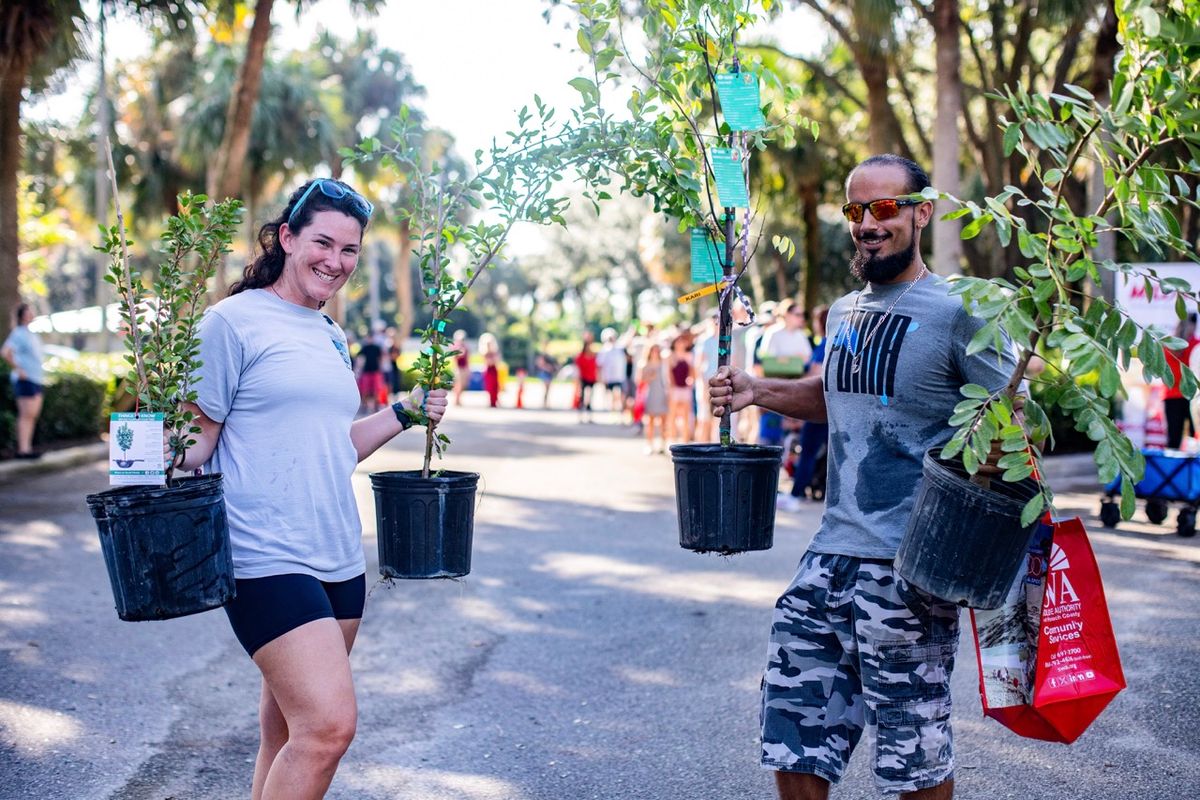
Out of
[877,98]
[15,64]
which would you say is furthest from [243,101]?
[877,98]

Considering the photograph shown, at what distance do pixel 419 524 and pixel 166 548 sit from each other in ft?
2.60

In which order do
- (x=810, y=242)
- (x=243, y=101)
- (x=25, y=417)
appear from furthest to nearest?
1. (x=810, y=242)
2. (x=243, y=101)
3. (x=25, y=417)

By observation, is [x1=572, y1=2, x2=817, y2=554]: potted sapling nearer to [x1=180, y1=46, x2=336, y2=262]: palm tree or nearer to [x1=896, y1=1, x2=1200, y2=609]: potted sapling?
[x1=896, y1=1, x2=1200, y2=609]: potted sapling

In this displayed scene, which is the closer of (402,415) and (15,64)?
(402,415)

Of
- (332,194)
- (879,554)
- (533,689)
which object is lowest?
(533,689)

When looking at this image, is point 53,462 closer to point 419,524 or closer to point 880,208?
point 419,524

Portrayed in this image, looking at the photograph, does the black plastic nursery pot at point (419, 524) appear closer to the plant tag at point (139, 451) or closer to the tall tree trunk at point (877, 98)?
the plant tag at point (139, 451)

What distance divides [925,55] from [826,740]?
82.4 feet

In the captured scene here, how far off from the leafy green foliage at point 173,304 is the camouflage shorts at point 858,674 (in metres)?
1.61

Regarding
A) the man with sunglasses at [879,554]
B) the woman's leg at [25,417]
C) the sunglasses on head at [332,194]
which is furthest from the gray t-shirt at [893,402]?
the woman's leg at [25,417]

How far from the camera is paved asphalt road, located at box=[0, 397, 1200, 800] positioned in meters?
4.21

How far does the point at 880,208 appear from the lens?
3.05m

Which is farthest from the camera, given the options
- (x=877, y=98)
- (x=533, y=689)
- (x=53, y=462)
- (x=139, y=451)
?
(x=877, y=98)

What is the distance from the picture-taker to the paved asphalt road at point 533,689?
4.21m
